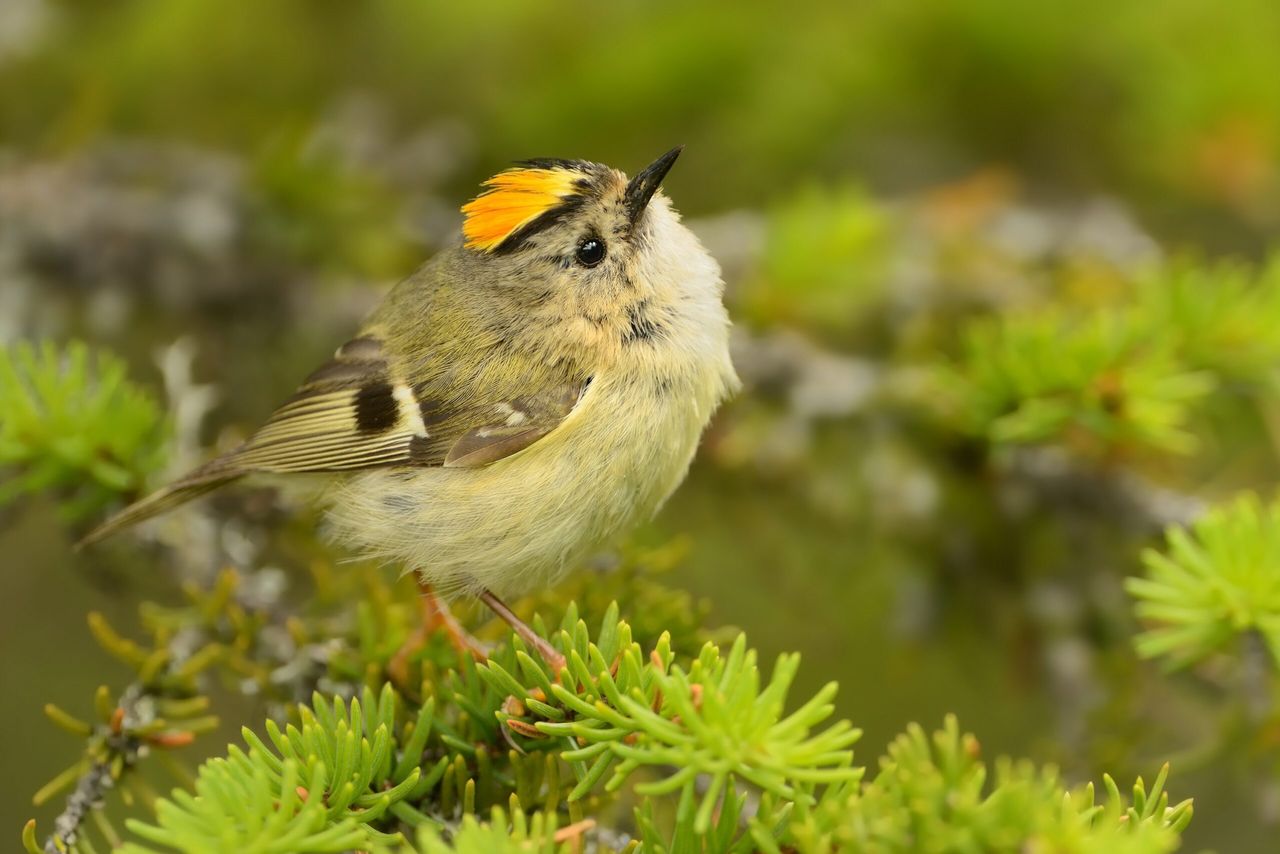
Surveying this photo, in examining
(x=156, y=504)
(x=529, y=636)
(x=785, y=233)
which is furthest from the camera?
(x=785, y=233)

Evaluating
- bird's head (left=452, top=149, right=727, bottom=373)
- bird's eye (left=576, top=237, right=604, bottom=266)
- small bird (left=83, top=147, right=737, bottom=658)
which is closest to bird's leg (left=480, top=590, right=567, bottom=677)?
small bird (left=83, top=147, right=737, bottom=658)

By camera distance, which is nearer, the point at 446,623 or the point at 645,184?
the point at 446,623

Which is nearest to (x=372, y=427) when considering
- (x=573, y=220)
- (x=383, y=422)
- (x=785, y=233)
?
(x=383, y=422)

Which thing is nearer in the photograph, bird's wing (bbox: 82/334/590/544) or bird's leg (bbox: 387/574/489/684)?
bird's leg (bbox: 387/574/489/684)

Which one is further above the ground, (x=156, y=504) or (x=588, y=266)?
(x=588, y=266)

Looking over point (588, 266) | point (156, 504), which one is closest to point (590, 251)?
point (588, 266)

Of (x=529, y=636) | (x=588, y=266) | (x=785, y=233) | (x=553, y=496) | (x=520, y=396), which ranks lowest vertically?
(x=529, y=636)

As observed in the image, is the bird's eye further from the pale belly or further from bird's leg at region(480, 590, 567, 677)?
bird's leg at region(480, 590, 567, 677)

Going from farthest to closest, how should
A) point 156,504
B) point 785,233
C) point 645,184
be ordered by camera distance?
point 785,233 < point 645,184 < point 156,504

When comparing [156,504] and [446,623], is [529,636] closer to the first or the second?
[446,623]
